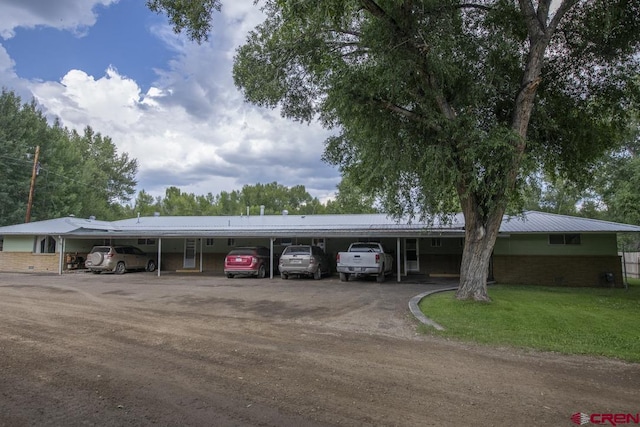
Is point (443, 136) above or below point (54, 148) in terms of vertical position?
below

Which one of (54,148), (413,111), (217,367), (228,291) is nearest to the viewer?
(217,367)

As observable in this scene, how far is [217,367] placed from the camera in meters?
5.36

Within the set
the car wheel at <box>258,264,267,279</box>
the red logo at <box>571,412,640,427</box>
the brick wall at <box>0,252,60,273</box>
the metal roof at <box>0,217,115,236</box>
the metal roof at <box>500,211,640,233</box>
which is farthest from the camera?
the brick wall at <box>0,252,60,273</box>

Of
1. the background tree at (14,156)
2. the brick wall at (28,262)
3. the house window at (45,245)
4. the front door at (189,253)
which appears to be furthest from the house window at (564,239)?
the background tree at (14,156)

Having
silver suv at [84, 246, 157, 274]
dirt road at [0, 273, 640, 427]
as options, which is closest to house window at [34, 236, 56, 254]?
silver suv at [84, 246, 157, 274]

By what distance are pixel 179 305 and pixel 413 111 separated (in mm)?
8648

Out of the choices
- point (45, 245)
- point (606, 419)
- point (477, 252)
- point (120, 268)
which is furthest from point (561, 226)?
point (45, 245)

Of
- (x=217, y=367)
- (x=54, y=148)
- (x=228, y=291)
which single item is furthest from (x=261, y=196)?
(x=217, y=367)

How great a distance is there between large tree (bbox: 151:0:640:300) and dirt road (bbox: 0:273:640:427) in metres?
4.26

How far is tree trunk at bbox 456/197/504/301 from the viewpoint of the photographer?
11062 mm

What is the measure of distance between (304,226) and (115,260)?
1072 centimetres

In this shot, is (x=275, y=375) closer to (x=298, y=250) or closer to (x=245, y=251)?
(x=298, y=250)

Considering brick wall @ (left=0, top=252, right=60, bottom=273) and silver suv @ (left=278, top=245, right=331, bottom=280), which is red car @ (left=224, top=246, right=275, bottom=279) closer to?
silver suv @ (left=278, top=245, right=331, bottom=280)

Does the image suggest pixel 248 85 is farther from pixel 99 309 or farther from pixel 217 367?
pixel 217 367
